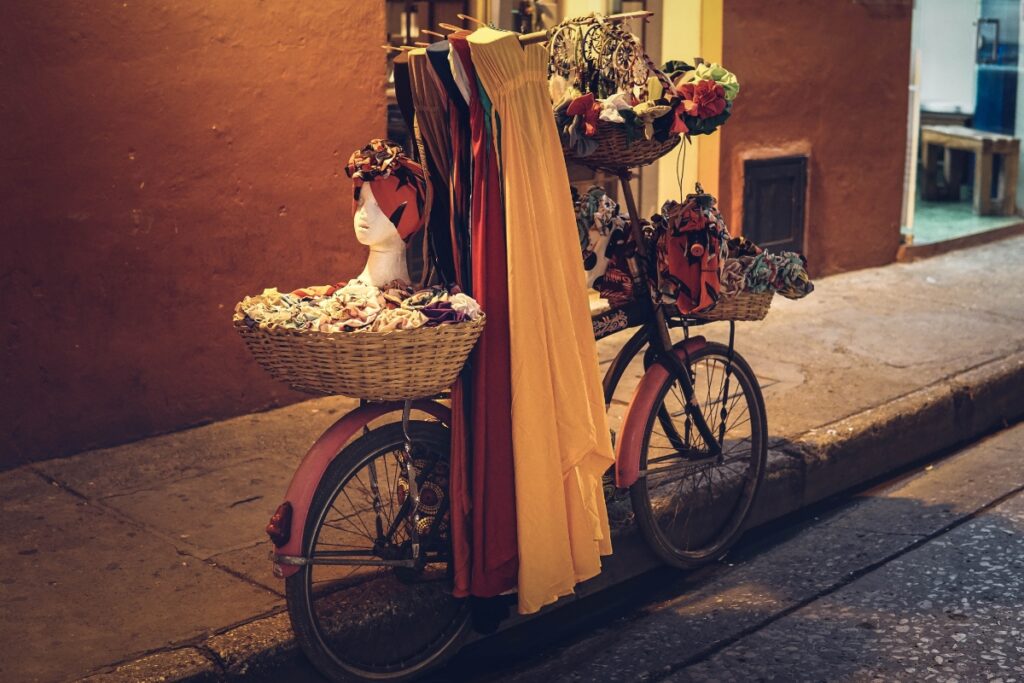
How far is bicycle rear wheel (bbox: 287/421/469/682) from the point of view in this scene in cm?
377

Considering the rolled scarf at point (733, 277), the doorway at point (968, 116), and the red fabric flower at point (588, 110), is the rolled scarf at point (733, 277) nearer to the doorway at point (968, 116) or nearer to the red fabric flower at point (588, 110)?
the red fabric flower at point (588, 110)

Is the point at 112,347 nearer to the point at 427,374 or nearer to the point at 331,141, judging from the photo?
the point at 331,141

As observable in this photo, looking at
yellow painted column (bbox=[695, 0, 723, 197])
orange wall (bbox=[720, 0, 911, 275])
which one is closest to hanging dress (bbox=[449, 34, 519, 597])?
yellow painted column (bbox=[695, 0, 723, 197])

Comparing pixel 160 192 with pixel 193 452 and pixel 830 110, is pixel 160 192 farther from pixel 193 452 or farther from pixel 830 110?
pixel 830 110

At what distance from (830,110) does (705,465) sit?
494cm

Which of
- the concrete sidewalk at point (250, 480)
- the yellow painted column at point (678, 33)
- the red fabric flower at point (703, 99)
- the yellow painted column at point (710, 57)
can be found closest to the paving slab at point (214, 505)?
the concrete sidewalk at point (250, 480)

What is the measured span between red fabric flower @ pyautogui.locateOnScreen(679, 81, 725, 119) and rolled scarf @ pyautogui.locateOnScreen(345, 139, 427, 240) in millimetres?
968

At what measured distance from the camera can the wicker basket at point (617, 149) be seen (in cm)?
415

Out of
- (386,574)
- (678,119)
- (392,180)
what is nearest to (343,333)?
(392,180)

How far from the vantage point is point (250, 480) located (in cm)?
515

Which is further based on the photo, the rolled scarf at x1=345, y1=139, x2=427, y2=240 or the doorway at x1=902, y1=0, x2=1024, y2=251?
the doorway at x1=902, y1=0, x2=1024, y2=251

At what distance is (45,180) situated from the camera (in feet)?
17.1

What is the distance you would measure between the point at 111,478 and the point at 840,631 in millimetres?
2863

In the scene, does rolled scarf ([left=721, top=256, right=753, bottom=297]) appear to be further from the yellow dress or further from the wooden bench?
the wooden bench
